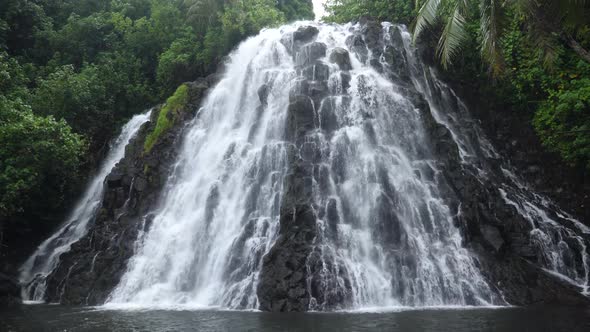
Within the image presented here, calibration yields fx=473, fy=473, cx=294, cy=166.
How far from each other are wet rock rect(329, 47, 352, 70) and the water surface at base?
13159 millimetres

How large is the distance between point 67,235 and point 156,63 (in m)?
15.1

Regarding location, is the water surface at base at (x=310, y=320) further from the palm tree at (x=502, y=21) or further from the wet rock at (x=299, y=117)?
the wet rock at (x=299, y=117)

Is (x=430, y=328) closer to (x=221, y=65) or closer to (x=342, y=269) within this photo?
(x=342, y=269)

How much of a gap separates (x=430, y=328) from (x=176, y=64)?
23023 mm

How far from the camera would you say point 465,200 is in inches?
694

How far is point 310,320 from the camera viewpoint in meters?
12.2

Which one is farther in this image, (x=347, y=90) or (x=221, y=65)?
(x=221, y=65)

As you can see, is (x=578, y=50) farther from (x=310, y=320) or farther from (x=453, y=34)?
(x=310, y=320)

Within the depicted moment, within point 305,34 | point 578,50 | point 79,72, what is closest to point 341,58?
point 305,34

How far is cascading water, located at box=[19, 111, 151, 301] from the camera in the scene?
18516mm

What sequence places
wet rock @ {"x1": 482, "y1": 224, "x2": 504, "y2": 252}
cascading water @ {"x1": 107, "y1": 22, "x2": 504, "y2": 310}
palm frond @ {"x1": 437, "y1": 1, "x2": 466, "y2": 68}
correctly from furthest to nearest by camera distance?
wet rock @ {"x1": 482, "y1": 224, "x2": 504, "y2": 252}, cascading water @ {"x1": 107, "y1": 22, "x2": 504, "y2": 310}, palm frond @ {"x1": 437, "y1": 1, "x2": 466, "y2": 68}

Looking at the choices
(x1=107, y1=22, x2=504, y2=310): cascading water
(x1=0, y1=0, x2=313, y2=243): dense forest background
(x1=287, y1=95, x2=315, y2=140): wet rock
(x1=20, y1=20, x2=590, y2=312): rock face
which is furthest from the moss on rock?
(x1=287, y1=95, x2=315, y2=140): wet rock

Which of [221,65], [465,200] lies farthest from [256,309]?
[221,65]

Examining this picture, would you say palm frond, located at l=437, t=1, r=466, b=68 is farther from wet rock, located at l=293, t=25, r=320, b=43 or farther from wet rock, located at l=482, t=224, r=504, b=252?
wet rock, located at l=293, t=25, r=320, b=43
